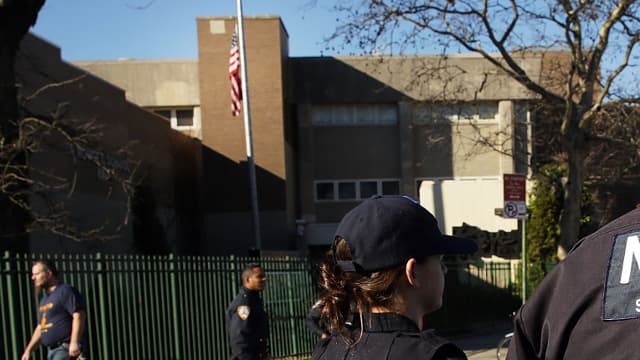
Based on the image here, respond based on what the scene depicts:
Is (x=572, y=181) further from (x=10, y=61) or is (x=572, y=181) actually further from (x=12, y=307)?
(x=12, y=307)

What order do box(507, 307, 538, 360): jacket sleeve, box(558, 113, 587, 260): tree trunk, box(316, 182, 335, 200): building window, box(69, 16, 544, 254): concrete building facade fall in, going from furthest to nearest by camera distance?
box(316, 182, 335, 200): building window
box(69, 16, 544, 254): concrete building facade
box(558, 113, 587, 260): tree trunk
box(507, 307, 538, 360): jacket sleeve

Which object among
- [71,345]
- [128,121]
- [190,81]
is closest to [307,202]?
[190,81]

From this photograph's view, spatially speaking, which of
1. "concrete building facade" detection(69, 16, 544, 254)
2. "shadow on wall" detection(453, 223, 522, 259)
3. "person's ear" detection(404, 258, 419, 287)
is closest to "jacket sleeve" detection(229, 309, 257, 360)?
"person's ear" detection(404, 258, 419, 287)

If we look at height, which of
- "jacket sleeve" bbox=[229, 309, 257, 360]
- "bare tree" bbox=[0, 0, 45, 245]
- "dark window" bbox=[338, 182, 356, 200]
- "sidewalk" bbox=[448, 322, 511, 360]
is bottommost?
"sidewalk" bbox=[448, 322, 511, 360]

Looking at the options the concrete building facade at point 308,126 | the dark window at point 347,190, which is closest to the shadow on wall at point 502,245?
the concrete building facade at point 308,126

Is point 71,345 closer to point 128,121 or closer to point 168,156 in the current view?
point 128,121

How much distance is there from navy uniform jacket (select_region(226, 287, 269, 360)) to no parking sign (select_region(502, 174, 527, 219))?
5.54m

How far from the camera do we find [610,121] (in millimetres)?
14891

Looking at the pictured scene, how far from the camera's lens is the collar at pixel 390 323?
6.04 ft

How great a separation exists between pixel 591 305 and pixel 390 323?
0.63 m

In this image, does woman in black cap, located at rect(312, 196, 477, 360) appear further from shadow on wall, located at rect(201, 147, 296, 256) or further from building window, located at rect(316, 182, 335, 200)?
building window, located at rect(316, 182, 335, 200)

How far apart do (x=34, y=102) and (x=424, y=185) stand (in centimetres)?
1119

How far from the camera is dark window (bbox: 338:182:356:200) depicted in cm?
3344

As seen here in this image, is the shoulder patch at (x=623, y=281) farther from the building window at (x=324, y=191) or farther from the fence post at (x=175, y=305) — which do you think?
the building window at (x=324, y=191)
